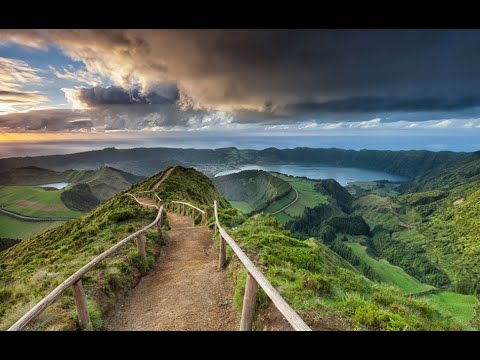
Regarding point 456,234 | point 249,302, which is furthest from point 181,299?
point 456,234

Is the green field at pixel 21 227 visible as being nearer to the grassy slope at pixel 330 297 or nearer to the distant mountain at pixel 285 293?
the distant mountain at pixel 285 293

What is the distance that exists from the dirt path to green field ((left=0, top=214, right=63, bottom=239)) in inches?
4912

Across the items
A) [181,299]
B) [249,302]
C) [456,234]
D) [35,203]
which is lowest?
[456,234]

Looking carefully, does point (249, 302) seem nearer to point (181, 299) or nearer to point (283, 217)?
point (181, 299)

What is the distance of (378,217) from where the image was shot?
19112 cm

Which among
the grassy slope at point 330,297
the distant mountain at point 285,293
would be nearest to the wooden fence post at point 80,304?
the distant mountain at point 285,293

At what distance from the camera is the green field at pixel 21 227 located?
10944 centimetres

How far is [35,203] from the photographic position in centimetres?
14525

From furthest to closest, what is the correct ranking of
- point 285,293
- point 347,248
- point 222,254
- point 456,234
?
point 456,234 < point 347,248 < point 222,254 < point 285,293

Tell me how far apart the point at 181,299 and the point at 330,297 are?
11.9ft

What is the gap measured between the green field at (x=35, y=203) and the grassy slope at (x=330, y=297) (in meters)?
143

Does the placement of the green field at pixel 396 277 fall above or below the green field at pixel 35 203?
below
